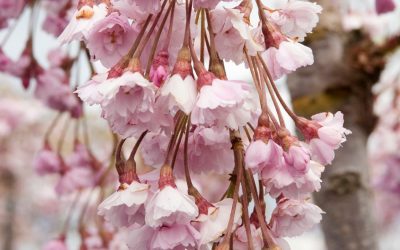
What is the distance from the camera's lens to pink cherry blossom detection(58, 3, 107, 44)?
2.71 ft

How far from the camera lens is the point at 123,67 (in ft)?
2.50

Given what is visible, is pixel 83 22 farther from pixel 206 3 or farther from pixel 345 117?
pixel 345 117

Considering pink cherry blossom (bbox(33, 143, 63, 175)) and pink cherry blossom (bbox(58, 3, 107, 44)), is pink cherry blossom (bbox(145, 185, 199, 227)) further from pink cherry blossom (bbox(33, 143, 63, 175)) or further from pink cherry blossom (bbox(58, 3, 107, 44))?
pink cherry blossom (bbox(33, 143, 63, 175))

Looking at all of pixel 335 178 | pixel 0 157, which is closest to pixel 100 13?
pixel 335 178

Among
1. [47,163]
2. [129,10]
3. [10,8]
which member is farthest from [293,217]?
[47,163]

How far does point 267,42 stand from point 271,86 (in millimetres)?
78

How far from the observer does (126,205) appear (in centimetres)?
76

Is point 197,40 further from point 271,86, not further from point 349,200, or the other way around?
point 349,200

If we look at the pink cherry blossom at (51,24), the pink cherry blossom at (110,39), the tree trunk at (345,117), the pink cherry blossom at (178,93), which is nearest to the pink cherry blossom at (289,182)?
the pink cherry blossom at (178,93)

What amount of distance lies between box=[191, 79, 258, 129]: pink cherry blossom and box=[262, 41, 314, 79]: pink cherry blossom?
10cm

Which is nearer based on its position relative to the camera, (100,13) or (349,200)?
(100,13)

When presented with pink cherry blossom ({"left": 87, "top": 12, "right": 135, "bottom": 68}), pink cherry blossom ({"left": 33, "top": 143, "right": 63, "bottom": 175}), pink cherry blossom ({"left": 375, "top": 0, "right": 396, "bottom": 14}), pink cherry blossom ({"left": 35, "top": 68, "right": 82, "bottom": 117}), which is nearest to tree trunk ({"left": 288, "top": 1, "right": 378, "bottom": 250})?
pink cherry blossom ({"left": 375, "top": 0, "right": 396, "bottom": 14})

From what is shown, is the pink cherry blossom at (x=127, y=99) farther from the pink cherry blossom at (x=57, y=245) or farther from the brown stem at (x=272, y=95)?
Result: the pink cherry blossom at (x=57, y=245)

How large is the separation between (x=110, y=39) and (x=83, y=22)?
0.14ft
